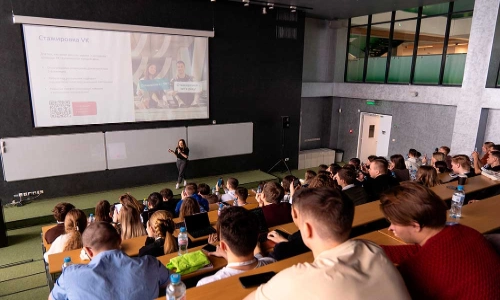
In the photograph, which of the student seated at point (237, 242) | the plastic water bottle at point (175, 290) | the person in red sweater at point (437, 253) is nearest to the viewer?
the person in red sweater at point (437, 253)

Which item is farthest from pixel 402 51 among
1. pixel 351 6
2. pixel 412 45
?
pixel 351 6

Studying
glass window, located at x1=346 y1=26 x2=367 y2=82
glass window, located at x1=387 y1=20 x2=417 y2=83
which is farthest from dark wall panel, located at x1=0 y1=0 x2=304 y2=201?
glass window, located at x1=387 y1=20 x2=417 y2=83

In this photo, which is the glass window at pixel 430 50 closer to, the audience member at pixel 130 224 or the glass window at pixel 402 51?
the glass window at pixel 402 51

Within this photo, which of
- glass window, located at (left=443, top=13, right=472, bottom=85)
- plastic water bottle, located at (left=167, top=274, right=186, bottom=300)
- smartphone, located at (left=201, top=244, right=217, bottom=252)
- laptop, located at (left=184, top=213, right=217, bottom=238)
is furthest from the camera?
glass window, located at (left=443, top=13, right=472, bottom=85)

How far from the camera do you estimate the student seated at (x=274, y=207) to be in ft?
11.4

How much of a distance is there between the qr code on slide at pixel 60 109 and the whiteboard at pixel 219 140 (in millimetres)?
2610

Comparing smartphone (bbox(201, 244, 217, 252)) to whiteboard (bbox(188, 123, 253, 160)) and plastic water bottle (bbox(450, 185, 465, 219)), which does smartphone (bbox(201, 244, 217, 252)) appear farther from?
whiteboard (bbox(188, 123, 253, 160))

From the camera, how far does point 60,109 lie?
256 inches

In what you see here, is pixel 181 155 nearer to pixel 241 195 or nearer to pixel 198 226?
pixel 241 195

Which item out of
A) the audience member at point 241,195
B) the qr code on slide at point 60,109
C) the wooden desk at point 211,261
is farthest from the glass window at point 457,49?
the qr code on slide at point 60,109

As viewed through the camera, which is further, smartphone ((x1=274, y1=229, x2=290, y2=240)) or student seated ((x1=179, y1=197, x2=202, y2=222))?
student seated ((x1=179, y1=197, x2=202, y2=222))

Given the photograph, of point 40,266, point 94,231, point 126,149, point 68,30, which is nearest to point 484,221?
point 94,231

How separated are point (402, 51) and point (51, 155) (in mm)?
9178

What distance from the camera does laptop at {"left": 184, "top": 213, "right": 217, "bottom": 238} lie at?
330 centimetres
